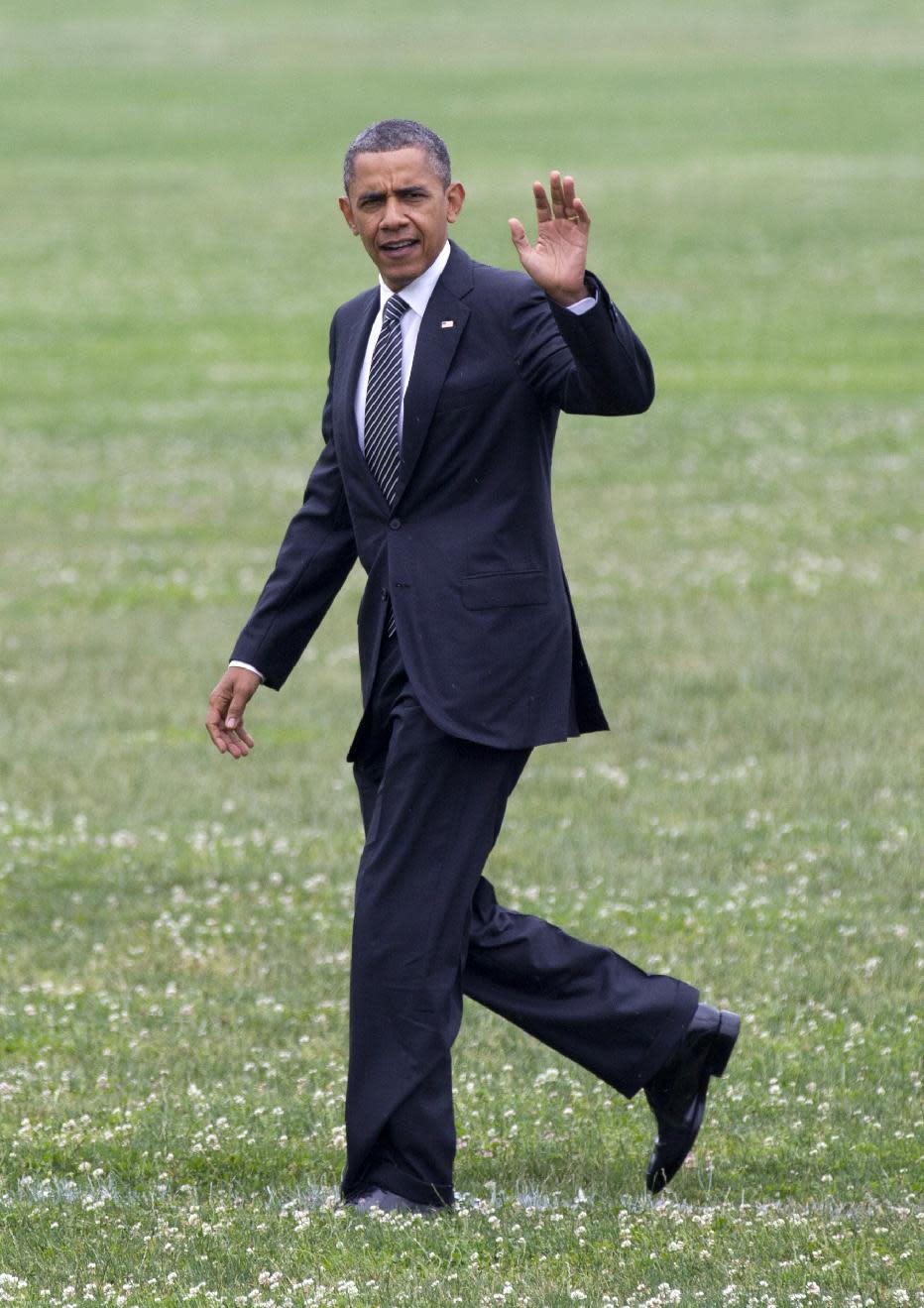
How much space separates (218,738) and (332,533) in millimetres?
621

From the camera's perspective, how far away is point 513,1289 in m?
4.64

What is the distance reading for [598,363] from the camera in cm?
484

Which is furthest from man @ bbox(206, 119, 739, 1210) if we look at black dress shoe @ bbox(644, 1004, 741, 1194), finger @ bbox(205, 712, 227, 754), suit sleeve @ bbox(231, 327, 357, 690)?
black dress shoe @ bbox(644, 1004, 741, 1194)

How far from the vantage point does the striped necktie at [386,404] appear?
535cm

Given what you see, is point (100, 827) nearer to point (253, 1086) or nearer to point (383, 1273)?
point (253, 1086)

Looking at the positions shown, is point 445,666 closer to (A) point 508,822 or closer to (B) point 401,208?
(B) point 401,208

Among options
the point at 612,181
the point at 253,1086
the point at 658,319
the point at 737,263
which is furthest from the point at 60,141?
the point at 253,1086

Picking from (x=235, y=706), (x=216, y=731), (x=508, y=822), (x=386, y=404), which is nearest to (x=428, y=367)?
(x=386, y=404)

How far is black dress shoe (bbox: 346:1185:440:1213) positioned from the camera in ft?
17.4

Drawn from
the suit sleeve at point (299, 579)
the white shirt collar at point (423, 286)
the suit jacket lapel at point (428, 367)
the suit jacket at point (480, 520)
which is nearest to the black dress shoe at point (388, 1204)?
the suit jacket at point (480, 520)

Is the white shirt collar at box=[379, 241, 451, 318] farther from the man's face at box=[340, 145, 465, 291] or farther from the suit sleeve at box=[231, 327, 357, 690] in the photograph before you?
the suit sleeve at box=[231, 327, 357, 690]

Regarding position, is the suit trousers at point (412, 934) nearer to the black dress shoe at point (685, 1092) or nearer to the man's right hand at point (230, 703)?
the man's right hand at point (230, 703)

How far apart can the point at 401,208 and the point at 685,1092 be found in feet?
7.73

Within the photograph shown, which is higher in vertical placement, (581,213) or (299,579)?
(581,213)
